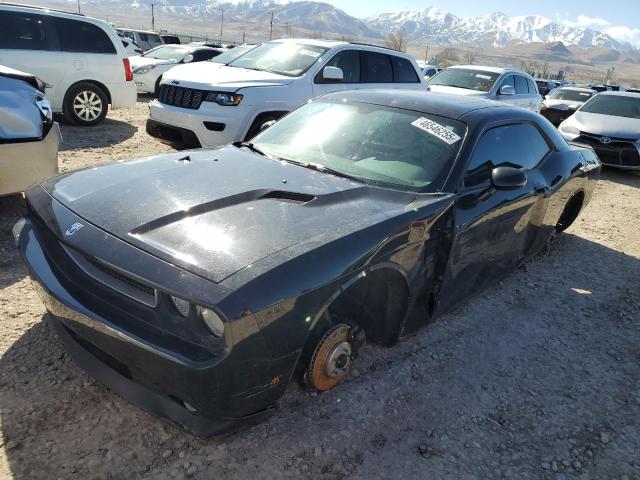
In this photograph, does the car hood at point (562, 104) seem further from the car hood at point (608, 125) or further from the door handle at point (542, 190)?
the door handle at point (542, 190)

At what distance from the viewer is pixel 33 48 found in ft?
25.1

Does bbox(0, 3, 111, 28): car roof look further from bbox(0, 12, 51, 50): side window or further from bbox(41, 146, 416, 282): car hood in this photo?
bbox(41, 146, 416, 282): car hood

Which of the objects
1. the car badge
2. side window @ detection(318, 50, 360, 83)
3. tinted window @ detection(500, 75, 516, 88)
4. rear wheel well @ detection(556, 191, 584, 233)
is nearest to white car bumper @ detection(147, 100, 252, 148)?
side window @ detection(318, 50, 360, 83)

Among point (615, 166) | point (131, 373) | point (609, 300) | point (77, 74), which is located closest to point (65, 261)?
point (131, 373)

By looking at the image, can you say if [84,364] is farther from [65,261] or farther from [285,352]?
[285,352]

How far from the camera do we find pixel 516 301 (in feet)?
13.1

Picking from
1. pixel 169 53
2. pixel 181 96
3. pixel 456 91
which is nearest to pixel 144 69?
pixel 169 53

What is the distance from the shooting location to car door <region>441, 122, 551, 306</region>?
307 cm

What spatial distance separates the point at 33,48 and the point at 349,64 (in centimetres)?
484

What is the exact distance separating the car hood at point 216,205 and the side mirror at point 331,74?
4.13 metres

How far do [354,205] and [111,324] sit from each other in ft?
4.27

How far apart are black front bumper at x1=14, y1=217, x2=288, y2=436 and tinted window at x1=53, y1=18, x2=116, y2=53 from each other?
717 cm

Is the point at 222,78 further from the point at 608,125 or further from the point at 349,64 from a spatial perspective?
the point at 608,125

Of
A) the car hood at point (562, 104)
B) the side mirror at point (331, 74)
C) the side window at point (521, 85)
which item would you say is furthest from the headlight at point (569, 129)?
the side mirror at point (331, 74)
